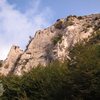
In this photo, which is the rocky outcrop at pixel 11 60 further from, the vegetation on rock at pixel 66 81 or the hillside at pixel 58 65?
the vegetation on rock at pixel 66 81

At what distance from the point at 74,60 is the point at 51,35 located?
127 ft

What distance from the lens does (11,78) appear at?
63.8 m

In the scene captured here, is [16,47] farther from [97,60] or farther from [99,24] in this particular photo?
[97,60]

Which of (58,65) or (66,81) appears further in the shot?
(58,65)

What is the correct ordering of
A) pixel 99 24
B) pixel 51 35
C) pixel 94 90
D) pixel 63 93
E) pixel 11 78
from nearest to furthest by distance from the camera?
1. pixel 94 90
2. pixel 63 93
3. pixel 11 78
4. pixel 99 24
5. pixel 51 35

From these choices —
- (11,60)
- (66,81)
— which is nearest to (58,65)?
(66,81)

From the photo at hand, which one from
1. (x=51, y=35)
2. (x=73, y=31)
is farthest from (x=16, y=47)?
(x=73, y=31)

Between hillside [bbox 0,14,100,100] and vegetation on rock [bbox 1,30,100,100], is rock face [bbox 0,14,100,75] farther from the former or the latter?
vegetation on rock [bbox 1,30,100,100]

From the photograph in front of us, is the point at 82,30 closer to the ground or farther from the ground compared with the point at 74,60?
farther from the ground

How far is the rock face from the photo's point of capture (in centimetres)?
8037

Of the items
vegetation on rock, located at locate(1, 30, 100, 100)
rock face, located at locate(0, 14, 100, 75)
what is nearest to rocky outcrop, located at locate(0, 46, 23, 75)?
rock face, located at locate(0, 14, 100, 75)

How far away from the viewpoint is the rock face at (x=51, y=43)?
8037cm

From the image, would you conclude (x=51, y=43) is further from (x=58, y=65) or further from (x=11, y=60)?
(x=58, y=65)

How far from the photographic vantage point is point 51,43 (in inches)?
3374
